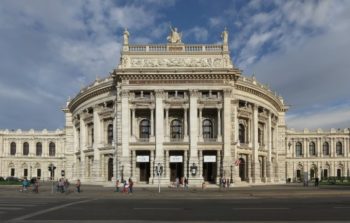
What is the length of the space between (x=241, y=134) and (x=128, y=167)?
19518 millimetres

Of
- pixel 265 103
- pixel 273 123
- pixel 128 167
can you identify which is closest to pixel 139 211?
pixel 128 167

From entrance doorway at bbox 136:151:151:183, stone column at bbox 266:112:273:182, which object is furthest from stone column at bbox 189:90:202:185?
stone column at bbox 266:112:273:182

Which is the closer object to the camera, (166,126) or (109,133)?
(166,126)

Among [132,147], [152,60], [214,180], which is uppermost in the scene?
[152,60]

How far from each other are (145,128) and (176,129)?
15.0 feet

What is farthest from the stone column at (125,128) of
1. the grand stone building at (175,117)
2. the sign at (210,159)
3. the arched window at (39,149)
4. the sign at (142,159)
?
the arched window at (39,149)

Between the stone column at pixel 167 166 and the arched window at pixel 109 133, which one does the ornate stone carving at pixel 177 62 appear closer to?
A: the stone column at pixel 167 166

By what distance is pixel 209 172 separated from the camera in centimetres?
7325

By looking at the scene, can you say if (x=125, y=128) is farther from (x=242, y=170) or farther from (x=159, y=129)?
(x=242, y=170)

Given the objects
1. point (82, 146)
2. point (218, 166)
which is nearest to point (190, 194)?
point (218, 166)

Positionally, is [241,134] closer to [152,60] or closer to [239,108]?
[239,108]

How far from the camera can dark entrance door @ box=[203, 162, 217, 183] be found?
238 ft

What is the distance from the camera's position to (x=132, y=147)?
231ft

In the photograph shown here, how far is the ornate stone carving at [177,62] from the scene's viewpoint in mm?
71125
